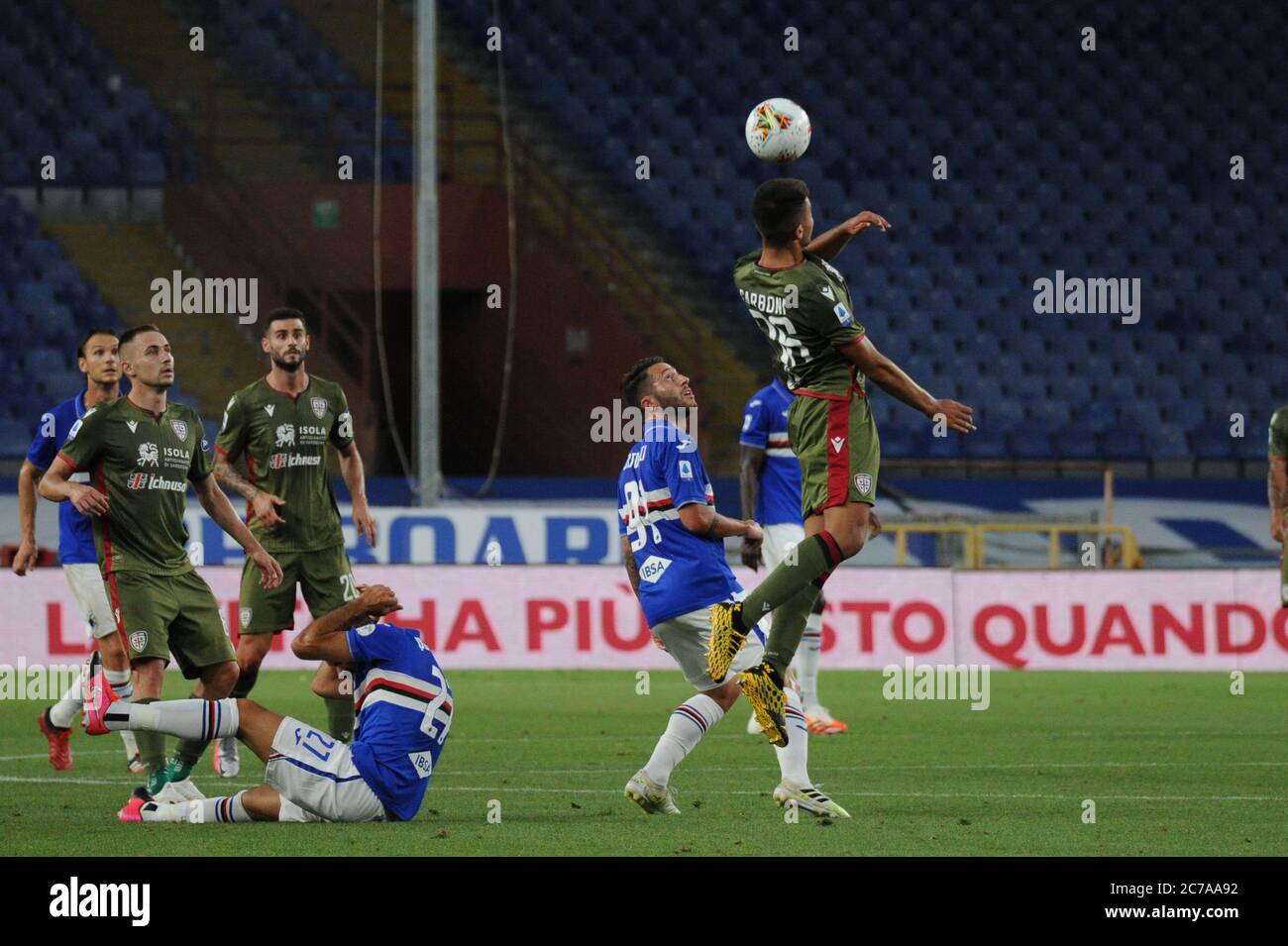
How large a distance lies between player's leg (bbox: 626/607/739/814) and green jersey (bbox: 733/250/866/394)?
43.0 inches

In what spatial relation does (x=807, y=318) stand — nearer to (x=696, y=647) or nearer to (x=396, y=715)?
(x=696, y=647)

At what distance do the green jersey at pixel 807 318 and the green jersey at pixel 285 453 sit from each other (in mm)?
2850

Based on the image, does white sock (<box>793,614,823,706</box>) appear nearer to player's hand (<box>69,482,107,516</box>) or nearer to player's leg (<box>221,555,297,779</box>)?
player's leg (<box>221,555,297,779</box>)

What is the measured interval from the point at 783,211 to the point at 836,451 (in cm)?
99

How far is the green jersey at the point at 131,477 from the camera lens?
8789 millimetres

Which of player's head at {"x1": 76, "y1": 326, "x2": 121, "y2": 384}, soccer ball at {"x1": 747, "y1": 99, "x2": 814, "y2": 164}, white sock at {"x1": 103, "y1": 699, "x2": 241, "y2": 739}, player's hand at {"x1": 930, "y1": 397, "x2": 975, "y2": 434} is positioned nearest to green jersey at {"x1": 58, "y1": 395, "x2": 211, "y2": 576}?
white sock at {"x1": 103, "y1": 699, "x2": 241, "y2": 739}

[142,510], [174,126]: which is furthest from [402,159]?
[142,510]

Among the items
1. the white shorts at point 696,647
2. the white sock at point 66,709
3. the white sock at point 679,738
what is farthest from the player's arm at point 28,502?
the white sock at point 679,738

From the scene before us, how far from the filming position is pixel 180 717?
7582mm

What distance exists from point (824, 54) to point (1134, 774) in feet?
62.7

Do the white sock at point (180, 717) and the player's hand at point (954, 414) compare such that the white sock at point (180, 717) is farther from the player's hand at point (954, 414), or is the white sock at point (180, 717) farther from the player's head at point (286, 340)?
the player's hand at point (954, 414)

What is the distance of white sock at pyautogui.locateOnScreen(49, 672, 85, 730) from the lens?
10.1 metres

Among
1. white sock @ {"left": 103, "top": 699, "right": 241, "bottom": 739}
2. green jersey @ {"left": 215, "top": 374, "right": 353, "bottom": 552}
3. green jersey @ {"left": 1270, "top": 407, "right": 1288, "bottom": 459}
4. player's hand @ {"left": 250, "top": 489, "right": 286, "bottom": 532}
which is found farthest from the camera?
green jersey @ {"left": 1270, "top": 407, "right": 1288, "bottom": 459}

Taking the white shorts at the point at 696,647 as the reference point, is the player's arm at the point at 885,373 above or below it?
above
